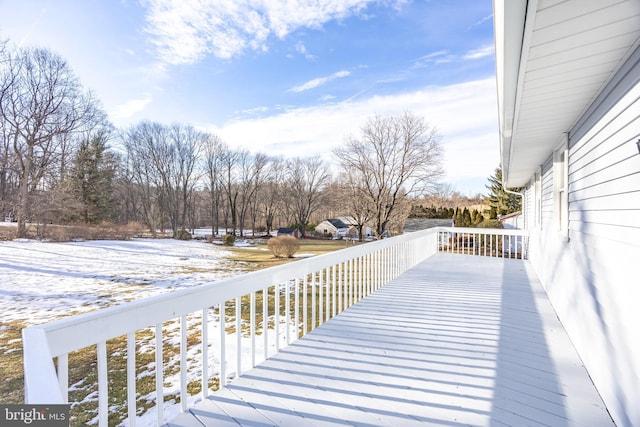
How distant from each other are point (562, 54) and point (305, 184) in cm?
3034

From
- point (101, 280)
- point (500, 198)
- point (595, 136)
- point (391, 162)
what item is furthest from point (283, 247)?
point (500, 198)

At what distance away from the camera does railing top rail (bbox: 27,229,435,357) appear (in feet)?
3.74

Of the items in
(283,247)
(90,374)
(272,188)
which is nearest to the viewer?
(90,374)

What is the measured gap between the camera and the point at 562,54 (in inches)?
71.8

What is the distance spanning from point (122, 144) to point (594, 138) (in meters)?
30.6

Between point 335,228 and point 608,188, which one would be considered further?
point 335,228

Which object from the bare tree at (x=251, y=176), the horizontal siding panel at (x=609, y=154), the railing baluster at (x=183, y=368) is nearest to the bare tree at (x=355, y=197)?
the bare tree at (x=251, y=176)

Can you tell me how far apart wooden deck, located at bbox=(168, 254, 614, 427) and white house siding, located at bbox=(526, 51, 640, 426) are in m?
0.23

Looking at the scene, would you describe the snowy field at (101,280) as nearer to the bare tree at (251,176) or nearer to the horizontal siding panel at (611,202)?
the horizontal siding panel at (611,202)

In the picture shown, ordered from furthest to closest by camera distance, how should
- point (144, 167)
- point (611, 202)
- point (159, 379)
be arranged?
1. point (144, 167)
2. point (611, 202)
3. point (159, 379)

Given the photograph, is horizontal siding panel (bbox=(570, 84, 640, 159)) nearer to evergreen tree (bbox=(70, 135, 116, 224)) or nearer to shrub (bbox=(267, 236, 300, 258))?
shrub (bbox=(267, 236, 300, 258))

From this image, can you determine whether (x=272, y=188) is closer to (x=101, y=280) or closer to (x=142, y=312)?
(x=101, y=280)

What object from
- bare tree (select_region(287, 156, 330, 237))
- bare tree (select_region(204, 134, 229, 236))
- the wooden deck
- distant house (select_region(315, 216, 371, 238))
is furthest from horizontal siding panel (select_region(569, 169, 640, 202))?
bare tree (select_region(204, 134, 229, 236))

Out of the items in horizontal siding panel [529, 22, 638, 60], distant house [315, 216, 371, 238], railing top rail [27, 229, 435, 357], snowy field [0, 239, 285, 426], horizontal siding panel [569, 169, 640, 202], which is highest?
horizontal siding panel [529, 22, 638, 60]
